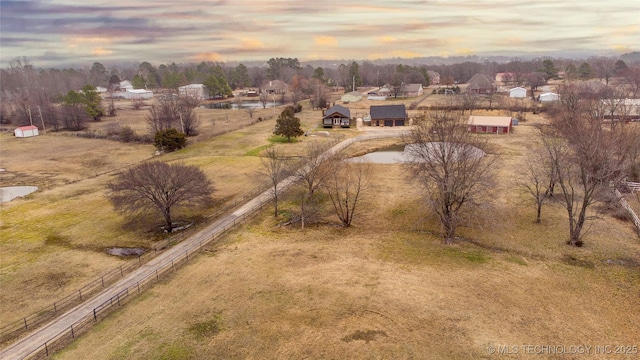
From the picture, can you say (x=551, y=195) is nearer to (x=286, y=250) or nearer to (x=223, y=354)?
(x=286, y=250)

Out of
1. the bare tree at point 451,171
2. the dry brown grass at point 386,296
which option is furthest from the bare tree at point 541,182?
the bare tree at point 451,171

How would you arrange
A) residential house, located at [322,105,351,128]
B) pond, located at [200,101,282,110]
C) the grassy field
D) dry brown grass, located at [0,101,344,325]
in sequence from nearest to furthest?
the grassy field < dry brown grass, located at [0,101,344,325] < residential house, located at [322,105,351,128] < pond, located at [200,101,282,110]

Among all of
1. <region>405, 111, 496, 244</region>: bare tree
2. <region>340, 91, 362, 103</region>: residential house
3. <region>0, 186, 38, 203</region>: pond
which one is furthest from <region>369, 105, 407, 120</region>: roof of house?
<region>0, 186, 38, 203</region>: pond

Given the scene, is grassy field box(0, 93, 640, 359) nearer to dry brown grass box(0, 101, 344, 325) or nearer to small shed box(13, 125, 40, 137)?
dry brown grass box(0, 101, 344, 325)

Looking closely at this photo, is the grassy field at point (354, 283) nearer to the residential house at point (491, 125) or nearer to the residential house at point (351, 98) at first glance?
the residential house at point (491, 125)

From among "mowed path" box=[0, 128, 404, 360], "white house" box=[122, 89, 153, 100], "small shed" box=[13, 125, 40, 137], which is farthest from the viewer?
"white house" box=[122, 89, 153, 100]

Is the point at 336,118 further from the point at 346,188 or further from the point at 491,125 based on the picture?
the point at 346,188
